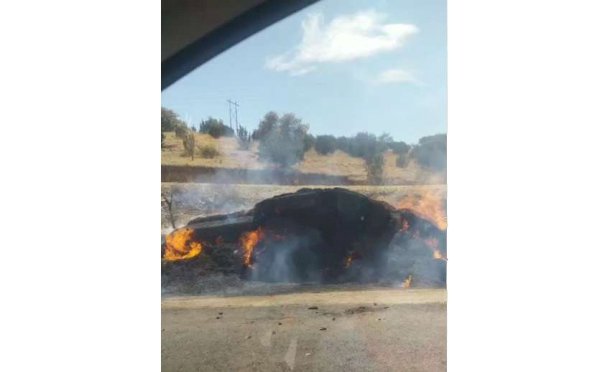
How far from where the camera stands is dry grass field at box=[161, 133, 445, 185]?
1.91m

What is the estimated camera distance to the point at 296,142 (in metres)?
1.91

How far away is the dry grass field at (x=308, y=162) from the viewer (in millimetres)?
1906

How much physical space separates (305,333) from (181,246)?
0.55m

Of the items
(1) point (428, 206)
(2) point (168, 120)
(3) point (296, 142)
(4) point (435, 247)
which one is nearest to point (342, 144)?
(3) point (296, 142)

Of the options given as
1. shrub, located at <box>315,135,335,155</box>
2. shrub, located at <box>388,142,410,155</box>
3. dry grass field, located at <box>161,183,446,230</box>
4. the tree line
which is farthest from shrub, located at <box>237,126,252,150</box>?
shrub, located at <box>388,142,410,155</box>

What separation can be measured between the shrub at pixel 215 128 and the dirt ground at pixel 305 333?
590 mm

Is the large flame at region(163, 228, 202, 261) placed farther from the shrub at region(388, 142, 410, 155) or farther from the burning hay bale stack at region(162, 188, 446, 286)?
the shrub at region(388, 142, 410, 155)

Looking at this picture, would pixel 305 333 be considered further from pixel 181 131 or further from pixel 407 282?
pixel 181 131

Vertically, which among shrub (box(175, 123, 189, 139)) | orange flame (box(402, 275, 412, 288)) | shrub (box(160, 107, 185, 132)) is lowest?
orange flame (box(402, 275, 412, 288))

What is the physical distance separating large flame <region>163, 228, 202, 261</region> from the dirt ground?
Answer: 0.51ft
